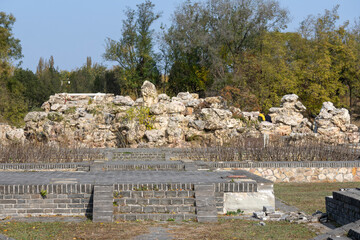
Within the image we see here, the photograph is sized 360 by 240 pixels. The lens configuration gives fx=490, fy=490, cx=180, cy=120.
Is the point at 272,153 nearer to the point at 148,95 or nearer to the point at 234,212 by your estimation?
the point at 234,212

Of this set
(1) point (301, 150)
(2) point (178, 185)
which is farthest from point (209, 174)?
(1) point (301, 150)

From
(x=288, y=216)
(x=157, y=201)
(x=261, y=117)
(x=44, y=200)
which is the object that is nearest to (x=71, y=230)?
(x=44, y=200)

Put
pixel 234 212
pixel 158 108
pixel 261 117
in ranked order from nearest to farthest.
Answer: pixel 234 212, pixel 158 108, pixel 261 117

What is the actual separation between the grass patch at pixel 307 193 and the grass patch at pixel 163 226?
172 cm

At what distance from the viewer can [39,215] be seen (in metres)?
8.67

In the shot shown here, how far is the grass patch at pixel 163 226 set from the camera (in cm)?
716

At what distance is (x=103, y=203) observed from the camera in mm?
8484

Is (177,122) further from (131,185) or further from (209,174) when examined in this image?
(131,185)

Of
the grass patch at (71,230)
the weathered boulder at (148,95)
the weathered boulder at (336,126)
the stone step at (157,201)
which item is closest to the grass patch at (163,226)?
the grass patch at (71,230)

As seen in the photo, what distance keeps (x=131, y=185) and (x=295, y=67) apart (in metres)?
27.8

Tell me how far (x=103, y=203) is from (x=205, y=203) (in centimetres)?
179

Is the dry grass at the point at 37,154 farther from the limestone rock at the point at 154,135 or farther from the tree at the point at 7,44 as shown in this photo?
the tree at the point at 7,44

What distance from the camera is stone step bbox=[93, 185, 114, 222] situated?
8.26 m

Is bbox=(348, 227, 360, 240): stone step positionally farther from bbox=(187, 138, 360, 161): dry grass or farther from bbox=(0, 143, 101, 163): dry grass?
bbox=(0, 143, 101, 163): dry grass
